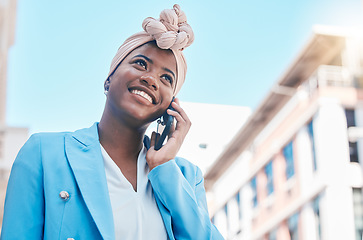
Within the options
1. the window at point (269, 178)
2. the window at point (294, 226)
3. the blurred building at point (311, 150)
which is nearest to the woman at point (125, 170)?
the blurred building at point (311, 150)

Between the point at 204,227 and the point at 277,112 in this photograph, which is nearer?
the point at 204,227

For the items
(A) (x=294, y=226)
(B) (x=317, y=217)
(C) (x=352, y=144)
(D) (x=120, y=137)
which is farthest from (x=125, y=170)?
(A) (x=294, y=226)

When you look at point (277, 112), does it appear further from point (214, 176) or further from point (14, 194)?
point (14, 194)

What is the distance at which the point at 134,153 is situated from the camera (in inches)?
66.4

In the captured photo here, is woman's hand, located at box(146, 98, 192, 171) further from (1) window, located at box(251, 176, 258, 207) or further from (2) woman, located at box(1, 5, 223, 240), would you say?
(1) window, located at box(251, 176, 258, 207)

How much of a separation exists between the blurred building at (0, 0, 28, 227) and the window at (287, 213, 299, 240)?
831 cm

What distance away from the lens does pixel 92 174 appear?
153cm

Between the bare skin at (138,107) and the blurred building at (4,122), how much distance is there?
834 cm

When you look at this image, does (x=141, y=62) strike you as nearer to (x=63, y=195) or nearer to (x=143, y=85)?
(x=143, y=85)

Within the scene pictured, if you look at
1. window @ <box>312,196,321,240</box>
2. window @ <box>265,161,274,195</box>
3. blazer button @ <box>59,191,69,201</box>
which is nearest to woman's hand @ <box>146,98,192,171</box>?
blazer button @ <box>59,191,69,201</box>

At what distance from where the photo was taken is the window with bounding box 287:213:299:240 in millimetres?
17281

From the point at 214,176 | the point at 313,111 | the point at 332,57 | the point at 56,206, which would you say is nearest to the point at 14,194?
the point at 56,206

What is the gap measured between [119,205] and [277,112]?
18450mm

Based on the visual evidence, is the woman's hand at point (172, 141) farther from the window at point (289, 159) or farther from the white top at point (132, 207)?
the window at point (289, 159)
